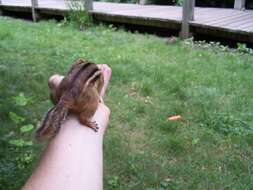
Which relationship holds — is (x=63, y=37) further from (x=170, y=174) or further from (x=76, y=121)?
(x=76, y=121)

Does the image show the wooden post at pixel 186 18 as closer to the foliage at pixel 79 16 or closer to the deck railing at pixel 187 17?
the deck railing at pixel 187 17

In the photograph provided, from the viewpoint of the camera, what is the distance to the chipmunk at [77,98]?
1.78m

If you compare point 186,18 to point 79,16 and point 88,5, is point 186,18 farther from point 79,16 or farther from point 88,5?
point 88,5

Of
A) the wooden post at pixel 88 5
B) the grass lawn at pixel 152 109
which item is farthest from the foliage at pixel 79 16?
the grass lawn at pixel 152 109

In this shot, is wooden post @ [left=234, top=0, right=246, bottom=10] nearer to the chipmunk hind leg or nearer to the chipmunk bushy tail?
the chipmunk hind leg

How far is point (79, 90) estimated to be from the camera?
192cm

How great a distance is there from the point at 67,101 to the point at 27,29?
5975mm

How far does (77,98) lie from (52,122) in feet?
0.67

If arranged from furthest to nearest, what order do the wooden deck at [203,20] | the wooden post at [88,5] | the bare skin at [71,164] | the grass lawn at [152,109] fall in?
1. the wooden post at [88,5]
2. the wooden deck at [203,20]
3. the grass lawn at [152,109]
4. the bare skin at [71,164]

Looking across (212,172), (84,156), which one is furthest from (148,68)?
(84,156)

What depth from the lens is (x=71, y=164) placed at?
1.35 metres

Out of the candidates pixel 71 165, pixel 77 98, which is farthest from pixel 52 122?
pixel 71 165

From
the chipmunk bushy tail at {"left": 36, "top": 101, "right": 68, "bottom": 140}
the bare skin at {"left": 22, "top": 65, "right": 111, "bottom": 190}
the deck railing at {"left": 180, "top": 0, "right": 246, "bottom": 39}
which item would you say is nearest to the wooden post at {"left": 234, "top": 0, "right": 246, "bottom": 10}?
the deck railing at {"left": 180, "top": 0, "right": 246, "bottom": 39}

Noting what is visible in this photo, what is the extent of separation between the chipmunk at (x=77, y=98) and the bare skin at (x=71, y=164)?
109 mm
